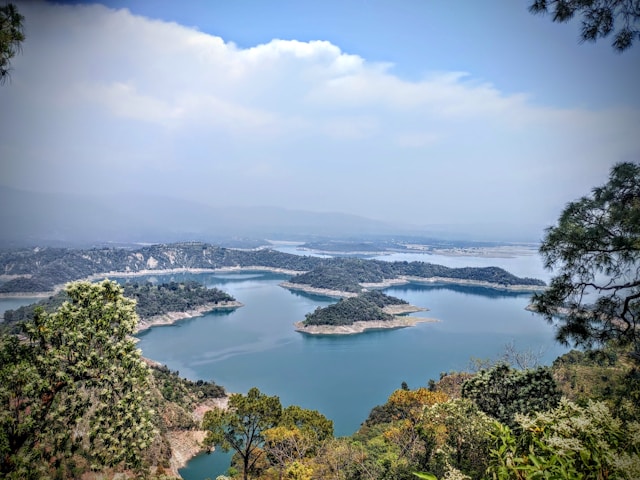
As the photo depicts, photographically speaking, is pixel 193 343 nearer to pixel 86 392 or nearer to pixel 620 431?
pixel 86 392

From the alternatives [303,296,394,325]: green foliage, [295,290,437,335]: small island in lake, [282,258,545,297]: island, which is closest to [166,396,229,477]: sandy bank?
[295,290,437,335]: small island in lake

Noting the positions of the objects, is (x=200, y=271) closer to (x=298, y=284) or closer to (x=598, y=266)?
(x=298, y=284)

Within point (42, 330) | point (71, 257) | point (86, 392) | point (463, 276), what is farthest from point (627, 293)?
point (71, 257)

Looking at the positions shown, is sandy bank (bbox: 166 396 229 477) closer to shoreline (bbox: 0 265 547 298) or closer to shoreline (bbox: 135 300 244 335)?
shoreline (bbox: 135 300 244 335)

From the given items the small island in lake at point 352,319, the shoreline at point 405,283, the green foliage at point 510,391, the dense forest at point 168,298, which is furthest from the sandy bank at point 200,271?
the green foliage at point 510,391

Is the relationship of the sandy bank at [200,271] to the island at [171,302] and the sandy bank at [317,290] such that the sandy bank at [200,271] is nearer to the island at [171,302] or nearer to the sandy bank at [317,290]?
the sandy bank at [317,290]

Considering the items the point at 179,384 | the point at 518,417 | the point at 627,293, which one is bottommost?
the point at 179,384
